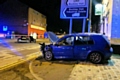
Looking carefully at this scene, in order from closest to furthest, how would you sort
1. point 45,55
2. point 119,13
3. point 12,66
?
point 12,66 → point 45,55 → point 119,13

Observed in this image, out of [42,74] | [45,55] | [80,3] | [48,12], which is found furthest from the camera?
[48,12]

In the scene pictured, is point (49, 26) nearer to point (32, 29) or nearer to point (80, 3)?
point (32, 29)

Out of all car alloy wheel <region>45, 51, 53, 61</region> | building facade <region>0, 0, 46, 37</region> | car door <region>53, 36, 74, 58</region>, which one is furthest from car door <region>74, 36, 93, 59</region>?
building facade <region>0, 0, 46, 37</region>

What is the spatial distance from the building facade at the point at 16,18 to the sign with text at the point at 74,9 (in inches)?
1594

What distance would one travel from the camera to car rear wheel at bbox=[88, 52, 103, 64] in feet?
38.5

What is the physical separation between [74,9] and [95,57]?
6.49 metres

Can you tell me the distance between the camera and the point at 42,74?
882 centimetres

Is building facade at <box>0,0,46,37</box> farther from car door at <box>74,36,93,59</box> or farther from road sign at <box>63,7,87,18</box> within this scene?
car door at <box>74,36,93,59</box>

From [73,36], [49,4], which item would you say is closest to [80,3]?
[73,36]

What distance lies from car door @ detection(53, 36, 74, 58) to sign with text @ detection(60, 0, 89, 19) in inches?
198

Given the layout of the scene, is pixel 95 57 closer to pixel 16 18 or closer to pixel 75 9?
pixel 75 9

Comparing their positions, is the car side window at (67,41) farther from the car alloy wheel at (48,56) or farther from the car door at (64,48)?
the car alloy wheel at (48,56)

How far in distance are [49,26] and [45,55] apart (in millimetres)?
74674

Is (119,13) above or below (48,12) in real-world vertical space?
below
